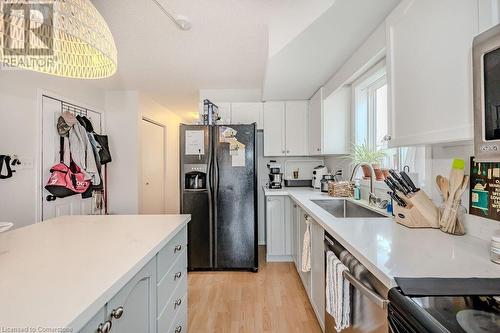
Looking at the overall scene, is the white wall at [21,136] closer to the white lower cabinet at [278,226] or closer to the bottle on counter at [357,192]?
the white lower cabinet at [278,226]

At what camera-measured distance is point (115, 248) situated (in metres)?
1.03

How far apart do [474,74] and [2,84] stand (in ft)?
10.3

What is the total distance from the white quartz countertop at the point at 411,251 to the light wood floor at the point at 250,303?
1.04 metres

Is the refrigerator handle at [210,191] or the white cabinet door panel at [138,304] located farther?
the refrigerator handle at [210,191]

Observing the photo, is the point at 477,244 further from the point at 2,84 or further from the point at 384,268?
the point at 2,84

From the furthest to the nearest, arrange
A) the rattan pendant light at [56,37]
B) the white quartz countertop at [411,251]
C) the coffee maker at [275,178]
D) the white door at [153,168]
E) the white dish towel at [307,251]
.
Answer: the white door at [153,168] < the coffee maker at [275,178] < the white dish towel at [307,251] < the rattan pendant light at [56,37] < the white quartz countertop at [411,251]

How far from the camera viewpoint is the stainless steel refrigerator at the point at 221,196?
112 inches

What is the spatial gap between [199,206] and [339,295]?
6.45ft

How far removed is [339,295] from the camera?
120cm

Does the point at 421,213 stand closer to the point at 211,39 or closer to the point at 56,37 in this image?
the point at 56,37

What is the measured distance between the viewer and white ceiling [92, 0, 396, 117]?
1.63 metres

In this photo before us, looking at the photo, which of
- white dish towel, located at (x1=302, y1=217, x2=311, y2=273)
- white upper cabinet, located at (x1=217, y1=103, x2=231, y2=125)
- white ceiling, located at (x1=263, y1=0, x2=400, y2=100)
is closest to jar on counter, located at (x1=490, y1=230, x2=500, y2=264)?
white dish towel, located at (x1=302, y1=217, x2=311, y2=273)

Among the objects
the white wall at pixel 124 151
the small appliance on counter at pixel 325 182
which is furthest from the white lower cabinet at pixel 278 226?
the white wall at pixel 124 151

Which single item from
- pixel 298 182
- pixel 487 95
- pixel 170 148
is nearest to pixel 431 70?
pixel 487 95
